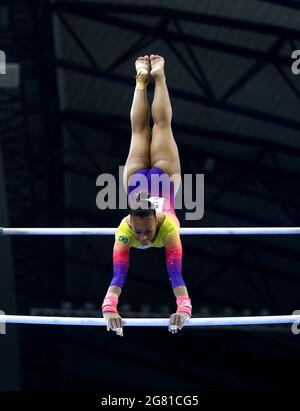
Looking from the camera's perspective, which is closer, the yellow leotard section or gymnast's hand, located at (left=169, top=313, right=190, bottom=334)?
gymnast's hand, located at (left=169, top=313, right=190, bottom=334)

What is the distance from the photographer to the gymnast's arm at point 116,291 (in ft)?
21.1

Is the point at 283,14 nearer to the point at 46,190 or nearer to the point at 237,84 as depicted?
the point at 237,84

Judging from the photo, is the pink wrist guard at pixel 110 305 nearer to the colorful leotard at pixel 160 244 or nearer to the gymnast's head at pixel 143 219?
the colorful leotard at pixel 160 244

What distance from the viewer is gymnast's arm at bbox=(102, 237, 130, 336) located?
21.1 ft

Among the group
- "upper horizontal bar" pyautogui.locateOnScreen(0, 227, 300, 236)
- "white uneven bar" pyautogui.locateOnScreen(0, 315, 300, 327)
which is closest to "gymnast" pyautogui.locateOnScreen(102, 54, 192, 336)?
"white uneven bar" pyautogui.locateOnScreen(0, 315, 300, 327)

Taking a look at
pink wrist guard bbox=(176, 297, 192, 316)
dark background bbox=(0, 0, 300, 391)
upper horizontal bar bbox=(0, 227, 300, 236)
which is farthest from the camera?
dark background bbox=(0, 0, 300, 391)

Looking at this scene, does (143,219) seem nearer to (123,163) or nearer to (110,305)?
(110,305)

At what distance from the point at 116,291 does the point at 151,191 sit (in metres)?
1.23

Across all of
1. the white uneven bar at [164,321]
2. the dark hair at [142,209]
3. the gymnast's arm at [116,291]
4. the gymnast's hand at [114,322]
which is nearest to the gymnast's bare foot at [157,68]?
the dark hair at [142,209]

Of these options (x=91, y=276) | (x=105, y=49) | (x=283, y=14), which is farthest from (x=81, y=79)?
→ (x=91, y=276)

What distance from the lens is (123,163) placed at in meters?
15.2

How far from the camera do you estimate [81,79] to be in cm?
1373

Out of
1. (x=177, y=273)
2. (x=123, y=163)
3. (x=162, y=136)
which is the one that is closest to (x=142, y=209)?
(x=177, y=273)

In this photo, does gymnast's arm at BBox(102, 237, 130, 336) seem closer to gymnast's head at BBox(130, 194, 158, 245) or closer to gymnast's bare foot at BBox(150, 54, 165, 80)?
gymnast's head at BBox(130, 194, 158, 245)
